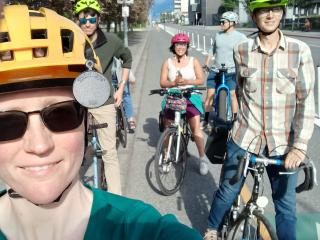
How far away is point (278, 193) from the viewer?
9.72 ft

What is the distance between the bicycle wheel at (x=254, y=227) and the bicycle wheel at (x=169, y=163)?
5.56 ft

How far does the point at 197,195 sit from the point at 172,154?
56 cm

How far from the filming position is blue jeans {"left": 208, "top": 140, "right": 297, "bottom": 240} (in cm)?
291

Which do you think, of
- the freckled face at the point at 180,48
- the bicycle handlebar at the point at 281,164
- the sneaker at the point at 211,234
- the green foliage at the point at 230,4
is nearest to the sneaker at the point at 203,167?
the freckled face at the point at 180,48

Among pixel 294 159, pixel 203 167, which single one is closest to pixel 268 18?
pixel 294 159

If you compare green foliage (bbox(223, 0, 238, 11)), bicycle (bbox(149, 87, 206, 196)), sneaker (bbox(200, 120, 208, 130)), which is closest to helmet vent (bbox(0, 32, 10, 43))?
bicycle (bbox(149, 87, 206, 196))

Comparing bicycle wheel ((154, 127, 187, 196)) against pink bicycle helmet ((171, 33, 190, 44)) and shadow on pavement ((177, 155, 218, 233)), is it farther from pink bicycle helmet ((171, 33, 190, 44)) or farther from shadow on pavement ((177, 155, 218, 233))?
pink bicycle helmet ((171, 33, 190, 44))

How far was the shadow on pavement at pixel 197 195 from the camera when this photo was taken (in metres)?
4.13

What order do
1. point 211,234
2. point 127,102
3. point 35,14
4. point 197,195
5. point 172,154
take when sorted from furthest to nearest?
point 127,102, point 172,154, point 197,195, point 211,234, point 35,14

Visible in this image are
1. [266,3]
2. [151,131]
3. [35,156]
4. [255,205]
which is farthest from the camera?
[151,131]

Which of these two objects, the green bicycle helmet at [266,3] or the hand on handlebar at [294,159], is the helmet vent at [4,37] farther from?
the hand on handlebar at [294,159]

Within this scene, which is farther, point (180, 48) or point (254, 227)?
point (180, 48)

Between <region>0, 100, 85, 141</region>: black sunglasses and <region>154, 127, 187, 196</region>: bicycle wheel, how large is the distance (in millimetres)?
3222

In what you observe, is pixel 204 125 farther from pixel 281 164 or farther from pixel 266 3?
pixel 266 3
